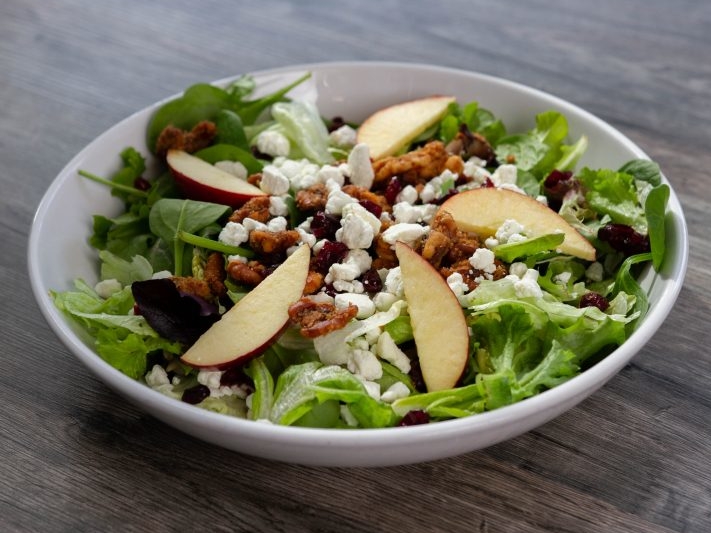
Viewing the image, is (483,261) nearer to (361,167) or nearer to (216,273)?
(361,167)

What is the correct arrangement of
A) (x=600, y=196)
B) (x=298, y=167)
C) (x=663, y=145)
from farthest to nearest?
(x=663, y=145), (x=298, y=167), (x=600, y=196)

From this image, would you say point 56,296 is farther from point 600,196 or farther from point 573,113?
point 573,113

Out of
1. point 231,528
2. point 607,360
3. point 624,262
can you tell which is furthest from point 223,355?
point 624,262

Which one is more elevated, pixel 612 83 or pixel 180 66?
pixel 612 83

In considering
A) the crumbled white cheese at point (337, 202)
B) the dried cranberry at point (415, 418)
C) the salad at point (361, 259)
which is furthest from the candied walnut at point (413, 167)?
the dried cranberry at point (415, 418)

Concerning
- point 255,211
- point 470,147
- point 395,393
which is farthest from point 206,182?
point 395,393

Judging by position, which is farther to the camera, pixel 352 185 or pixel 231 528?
pixel 352 185

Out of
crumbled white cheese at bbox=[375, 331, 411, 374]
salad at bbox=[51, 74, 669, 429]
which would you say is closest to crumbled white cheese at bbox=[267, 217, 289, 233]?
salad at bbox=[51, 74, 669, 429]

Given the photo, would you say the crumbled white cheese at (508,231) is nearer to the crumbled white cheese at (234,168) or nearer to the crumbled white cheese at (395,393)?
the crumbled white cheese at (395,393)
